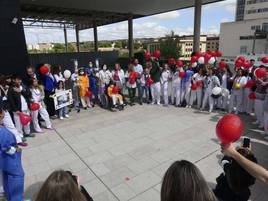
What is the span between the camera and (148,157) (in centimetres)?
482

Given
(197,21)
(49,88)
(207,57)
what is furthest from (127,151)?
(197,21)

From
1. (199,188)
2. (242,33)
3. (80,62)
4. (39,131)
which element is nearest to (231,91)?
(39,131)

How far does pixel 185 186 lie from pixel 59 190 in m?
0.78

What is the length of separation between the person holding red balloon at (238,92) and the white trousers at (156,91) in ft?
8.82

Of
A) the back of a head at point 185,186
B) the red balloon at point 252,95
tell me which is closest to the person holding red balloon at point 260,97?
the red balloon at point 252,95

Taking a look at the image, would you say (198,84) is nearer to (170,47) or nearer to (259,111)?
(259,111)

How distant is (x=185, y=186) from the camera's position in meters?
1.35

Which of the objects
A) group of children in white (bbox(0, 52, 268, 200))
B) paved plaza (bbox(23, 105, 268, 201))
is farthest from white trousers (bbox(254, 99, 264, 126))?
paved plaza (bbox(23, 105, 268, 201))

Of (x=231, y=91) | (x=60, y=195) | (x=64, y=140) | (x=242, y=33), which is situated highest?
(x=242, y=33)

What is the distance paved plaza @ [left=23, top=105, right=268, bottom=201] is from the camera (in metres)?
3.90

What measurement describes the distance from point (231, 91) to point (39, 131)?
6294 mm

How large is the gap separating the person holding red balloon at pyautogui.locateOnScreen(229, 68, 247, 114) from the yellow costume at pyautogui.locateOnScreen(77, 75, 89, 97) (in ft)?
17.0

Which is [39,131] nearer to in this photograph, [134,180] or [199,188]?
[134,180]

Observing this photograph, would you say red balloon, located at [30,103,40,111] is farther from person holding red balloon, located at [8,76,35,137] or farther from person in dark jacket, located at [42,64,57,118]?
person in dark jacket, located at [42,64,57,118]
